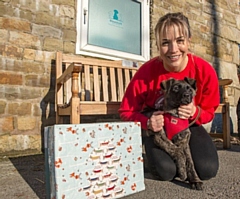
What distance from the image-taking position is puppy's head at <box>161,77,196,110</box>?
151cm

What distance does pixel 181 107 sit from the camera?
1570mm

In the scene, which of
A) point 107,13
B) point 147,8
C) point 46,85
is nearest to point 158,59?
point 46,85

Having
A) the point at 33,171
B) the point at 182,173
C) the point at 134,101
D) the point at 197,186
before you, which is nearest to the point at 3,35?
the point at 33,171

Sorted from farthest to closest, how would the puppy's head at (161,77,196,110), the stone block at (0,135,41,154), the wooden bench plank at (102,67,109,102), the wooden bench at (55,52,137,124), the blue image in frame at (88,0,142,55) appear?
the blue image in frame at (88,0,142,55) → the wooden bench plank at (102,67,109,102) → the stone block at (0,135,41,154) → the wooden bench at (55,52,137,124) → the puppy's head at (161,77,196,110)

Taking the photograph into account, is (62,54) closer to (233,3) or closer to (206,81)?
(206,81)

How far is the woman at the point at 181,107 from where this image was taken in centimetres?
162

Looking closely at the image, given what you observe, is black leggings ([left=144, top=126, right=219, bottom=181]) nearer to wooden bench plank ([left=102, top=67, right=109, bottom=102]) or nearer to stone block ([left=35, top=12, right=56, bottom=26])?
wooden bench plank ([left=102, top=67, right=109, bottom=102])

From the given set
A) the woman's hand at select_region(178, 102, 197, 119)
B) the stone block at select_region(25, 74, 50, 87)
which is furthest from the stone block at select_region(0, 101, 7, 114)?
the woman's hand at select_region(178, 102, 197, 119)

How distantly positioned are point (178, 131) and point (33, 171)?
1.08 metres

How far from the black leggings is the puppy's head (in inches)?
11.6

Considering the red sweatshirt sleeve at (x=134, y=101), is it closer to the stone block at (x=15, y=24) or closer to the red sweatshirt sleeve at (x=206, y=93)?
the red sweatshirt sleeve at (x=206, y=93)

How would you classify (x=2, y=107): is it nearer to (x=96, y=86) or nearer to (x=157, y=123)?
(x=96, y=86)

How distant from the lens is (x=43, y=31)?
266 centimetres

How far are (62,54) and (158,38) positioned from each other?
1204 millimetres
